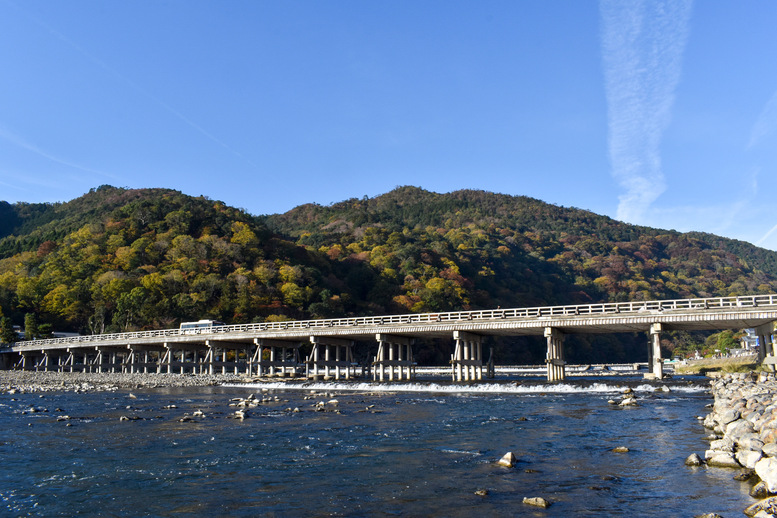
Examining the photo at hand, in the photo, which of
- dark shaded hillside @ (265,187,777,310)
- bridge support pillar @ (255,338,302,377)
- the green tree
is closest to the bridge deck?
bridge support pillar @ (255,338,302,377)

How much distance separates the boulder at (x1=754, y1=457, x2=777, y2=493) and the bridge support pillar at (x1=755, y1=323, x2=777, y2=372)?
999 inches

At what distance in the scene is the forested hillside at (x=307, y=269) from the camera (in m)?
75.9

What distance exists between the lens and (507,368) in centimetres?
7556

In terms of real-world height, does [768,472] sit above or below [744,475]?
above

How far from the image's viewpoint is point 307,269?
277ft

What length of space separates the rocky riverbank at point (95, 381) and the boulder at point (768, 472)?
140 ft

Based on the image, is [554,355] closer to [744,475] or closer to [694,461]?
[694,461]

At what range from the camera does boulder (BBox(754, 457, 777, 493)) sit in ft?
30.4

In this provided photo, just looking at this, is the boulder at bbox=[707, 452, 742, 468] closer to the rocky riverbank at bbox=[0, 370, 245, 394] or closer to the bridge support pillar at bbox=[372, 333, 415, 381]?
the bridge support pillar at bbox=[372, 333, 415, 381]

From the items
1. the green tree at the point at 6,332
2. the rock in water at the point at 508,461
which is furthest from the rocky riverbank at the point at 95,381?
the rock in water at the point at 508,461

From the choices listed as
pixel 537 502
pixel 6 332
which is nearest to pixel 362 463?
pixel 537 502

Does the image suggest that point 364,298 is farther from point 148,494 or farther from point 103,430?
point 148,494

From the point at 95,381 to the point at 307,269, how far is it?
124 feet

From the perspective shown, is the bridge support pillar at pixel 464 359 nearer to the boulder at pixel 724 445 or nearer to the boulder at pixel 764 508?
the boulder at pixel 724 445
